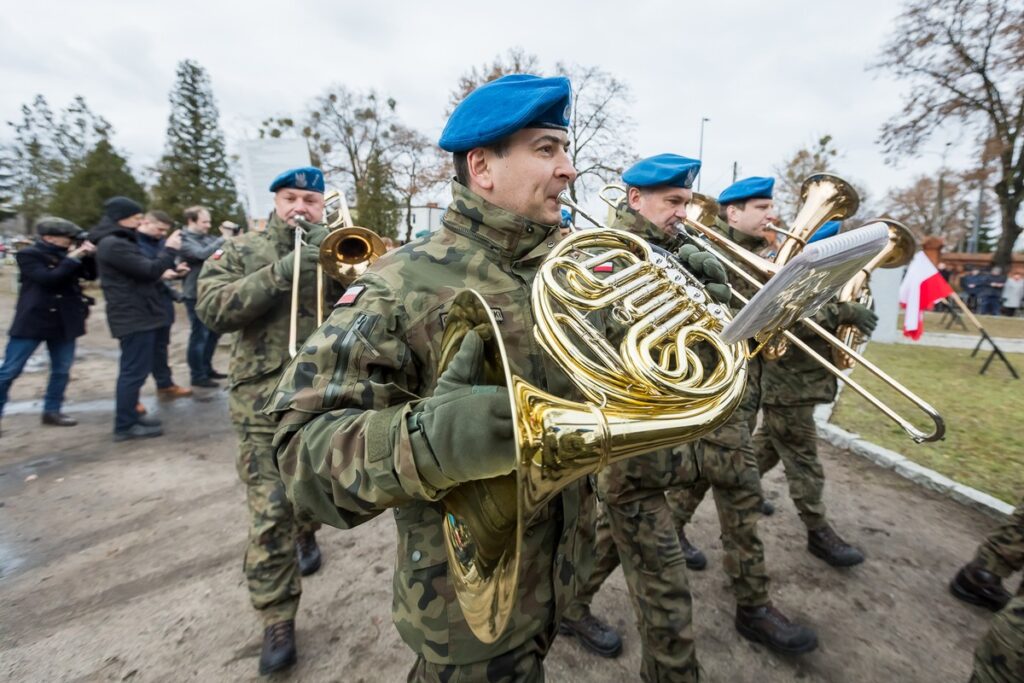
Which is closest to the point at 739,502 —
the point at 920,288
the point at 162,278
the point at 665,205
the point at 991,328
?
the point at 665,205

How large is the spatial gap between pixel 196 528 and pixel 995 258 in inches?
1086

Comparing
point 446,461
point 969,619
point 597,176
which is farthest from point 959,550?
point 597,176

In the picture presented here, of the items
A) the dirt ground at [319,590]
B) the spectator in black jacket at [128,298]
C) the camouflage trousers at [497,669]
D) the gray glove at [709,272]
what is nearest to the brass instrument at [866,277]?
the dirt ground at [319,590]

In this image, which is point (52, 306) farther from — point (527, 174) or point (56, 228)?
point (527, 174)

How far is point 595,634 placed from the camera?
2.62m

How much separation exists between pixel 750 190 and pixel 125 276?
5.90 m

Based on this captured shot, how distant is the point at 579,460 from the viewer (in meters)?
1.04

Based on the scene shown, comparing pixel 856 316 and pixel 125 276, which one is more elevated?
pixel 125 276

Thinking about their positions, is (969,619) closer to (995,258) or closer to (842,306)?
(842,306)

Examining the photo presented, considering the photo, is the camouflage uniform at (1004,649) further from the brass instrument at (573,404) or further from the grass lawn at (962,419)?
the grass lawn at (962,419)

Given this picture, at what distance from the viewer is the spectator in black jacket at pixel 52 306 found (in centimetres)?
530

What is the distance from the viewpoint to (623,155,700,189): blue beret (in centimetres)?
268

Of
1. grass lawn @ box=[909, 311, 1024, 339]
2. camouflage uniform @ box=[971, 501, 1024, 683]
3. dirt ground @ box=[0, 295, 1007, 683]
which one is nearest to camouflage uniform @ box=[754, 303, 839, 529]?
dirt ground @ box=[0, 295, 1007, 683]

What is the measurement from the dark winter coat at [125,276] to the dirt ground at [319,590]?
147cm
